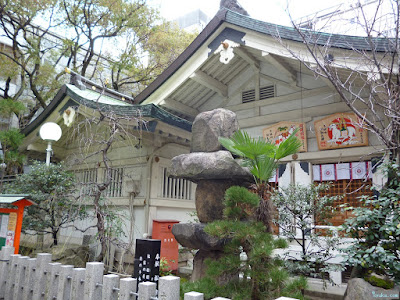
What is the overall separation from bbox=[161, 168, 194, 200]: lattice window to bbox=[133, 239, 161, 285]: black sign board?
493 cm

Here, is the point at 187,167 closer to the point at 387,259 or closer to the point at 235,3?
the point at 387,259

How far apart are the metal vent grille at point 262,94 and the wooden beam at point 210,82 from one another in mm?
654

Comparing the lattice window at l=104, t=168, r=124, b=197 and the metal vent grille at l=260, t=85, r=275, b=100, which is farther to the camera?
the lattice window at l=104, t=168, r=124, b=197

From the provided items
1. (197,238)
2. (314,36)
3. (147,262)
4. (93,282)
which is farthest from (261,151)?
(314,36)

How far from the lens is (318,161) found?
827 cm

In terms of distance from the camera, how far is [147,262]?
5.00 meters

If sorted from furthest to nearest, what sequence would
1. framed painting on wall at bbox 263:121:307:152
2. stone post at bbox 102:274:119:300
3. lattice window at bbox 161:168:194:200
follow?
lattice window at bbox 161:168:194:200 < framed painting on wall at bbox 263:121:307:152 < stone post at bbox 102:274:119:300

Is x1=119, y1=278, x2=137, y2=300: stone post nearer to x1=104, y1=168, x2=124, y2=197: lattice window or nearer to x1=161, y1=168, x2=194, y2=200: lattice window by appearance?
x1=161, y1=168, x2=194, y2=200: lattice window

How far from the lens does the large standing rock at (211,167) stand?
4797mm

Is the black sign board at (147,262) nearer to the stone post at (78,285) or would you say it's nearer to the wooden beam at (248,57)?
the stone post at (78,285)

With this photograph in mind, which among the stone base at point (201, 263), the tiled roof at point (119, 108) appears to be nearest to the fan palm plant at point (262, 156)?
the stone base at point (201, 263)

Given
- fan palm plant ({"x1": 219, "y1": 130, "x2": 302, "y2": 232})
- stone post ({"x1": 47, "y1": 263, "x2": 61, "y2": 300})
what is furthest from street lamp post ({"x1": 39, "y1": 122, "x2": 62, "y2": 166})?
fan palm plant ({"x1": 219, "y1": 130, "x2": 302, "y2": 232})

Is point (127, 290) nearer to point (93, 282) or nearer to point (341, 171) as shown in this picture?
point (93, 282)

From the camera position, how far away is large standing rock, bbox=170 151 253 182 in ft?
15.7
